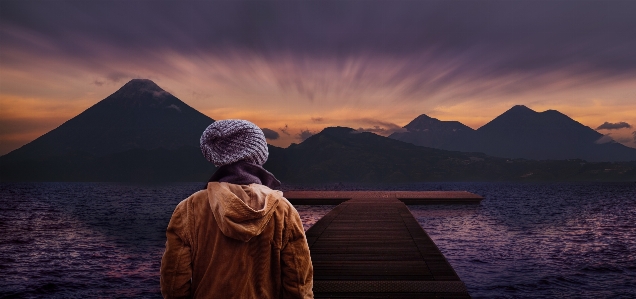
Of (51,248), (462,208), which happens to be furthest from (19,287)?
(462,208)

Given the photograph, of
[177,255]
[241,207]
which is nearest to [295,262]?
[241,207]

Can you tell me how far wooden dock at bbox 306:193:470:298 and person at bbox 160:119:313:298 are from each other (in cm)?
458

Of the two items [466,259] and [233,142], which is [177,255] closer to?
[233,142]

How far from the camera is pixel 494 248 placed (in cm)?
2042

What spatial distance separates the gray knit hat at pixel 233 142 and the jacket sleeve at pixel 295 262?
0.43 meters

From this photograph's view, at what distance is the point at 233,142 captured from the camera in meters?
2.63

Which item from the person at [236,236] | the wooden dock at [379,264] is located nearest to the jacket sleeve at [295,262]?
the person at [236,236]

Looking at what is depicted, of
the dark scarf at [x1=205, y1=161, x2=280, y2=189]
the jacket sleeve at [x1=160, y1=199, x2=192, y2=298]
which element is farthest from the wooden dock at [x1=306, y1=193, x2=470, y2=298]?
the dark scarf at [x1=205, y1=161, x2=280, y2=189]

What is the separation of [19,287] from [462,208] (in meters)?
31.3

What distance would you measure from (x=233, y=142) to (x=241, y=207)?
17.9 inches

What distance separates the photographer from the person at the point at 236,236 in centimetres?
243

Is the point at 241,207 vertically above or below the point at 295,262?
above

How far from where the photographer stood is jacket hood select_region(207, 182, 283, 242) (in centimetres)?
235

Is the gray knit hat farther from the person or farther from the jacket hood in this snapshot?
the jacket hood
